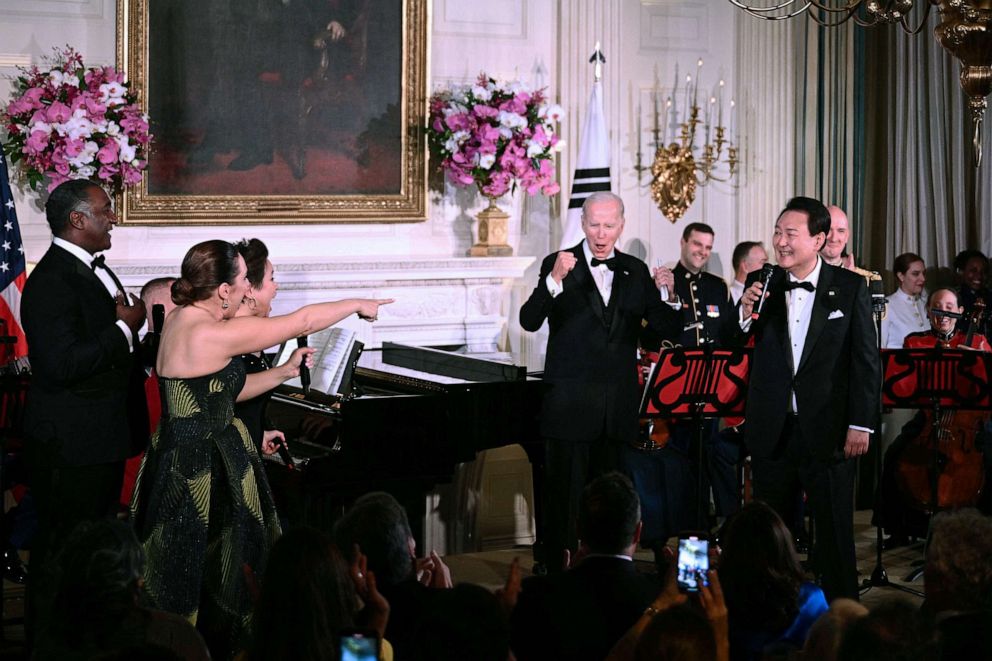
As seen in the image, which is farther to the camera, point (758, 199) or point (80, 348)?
point (758, 199)

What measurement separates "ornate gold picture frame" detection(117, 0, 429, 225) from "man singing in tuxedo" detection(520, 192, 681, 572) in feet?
6.82

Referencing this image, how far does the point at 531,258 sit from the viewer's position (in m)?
7.49

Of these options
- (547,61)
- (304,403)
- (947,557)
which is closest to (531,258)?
(547,61)

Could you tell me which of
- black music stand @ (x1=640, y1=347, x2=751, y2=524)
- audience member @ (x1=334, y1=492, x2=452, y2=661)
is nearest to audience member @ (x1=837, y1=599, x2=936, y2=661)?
audience member @ (x1=334, y1=492, x2=452, y2=661)

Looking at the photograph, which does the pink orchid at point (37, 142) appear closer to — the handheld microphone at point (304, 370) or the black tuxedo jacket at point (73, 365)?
the black tuxedo jacket at point (73, 365)

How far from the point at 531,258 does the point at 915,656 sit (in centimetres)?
527

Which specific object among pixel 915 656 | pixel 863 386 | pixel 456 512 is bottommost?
pixel 456 512

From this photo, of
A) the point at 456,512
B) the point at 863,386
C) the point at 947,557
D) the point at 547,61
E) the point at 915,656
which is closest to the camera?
the point at 915,656

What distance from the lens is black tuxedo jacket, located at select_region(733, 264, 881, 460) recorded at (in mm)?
4812

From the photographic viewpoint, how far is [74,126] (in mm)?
6098

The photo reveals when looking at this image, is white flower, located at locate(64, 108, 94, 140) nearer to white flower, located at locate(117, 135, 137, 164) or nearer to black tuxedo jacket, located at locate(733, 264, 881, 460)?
white flower, located at locate(117, 135, 137, 164)

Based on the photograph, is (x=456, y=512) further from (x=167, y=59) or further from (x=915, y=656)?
(x=915, y=656)

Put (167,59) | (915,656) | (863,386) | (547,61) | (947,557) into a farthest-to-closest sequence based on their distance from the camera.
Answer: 1. (547,61)
2. (167,59)
3. (863,386)
4. (947,557)
5. (915,656)

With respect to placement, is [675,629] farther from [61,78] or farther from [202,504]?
[61,78]
